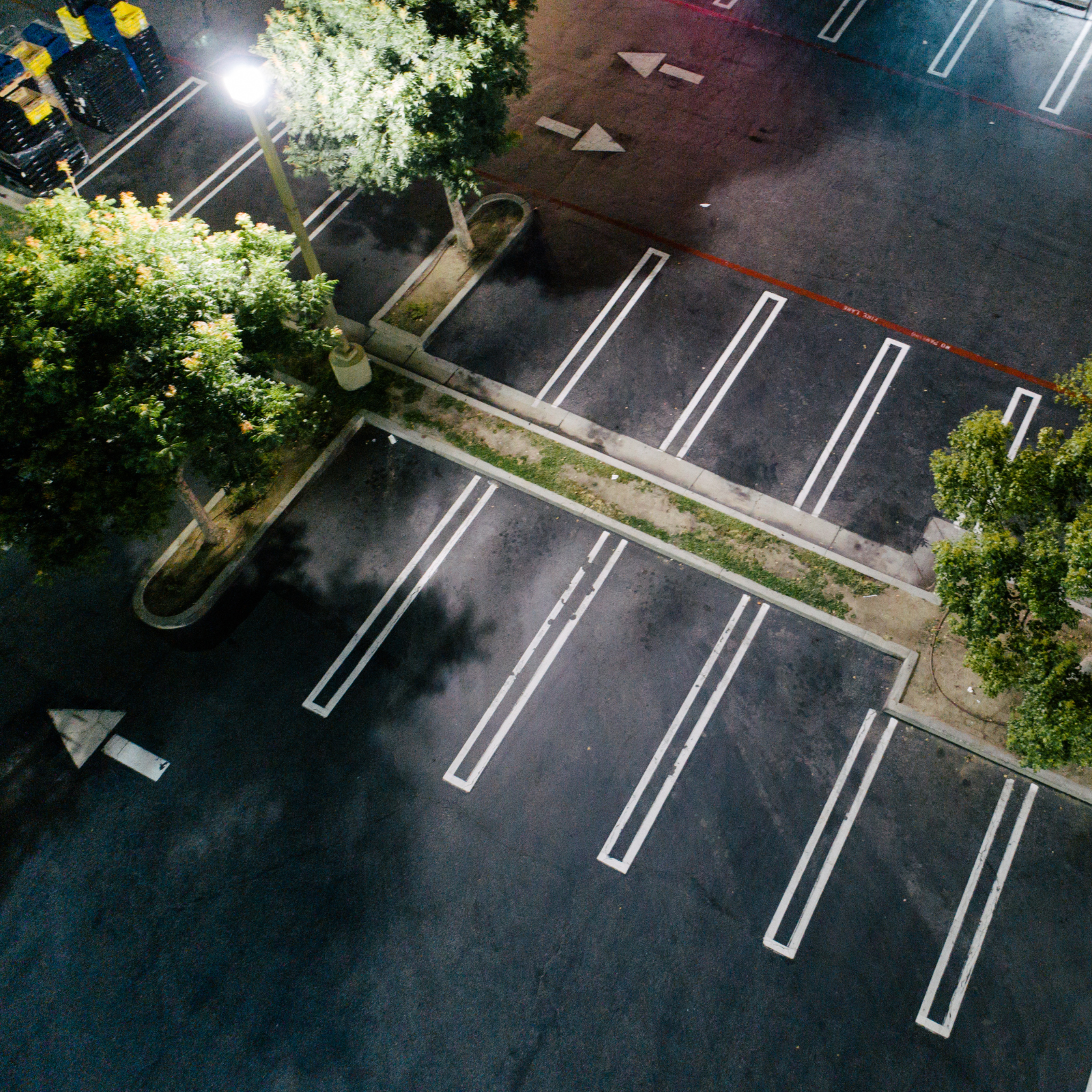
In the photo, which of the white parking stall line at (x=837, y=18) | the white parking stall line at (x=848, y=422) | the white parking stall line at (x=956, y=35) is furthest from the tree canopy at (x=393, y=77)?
the white parking stall line at (x=956, y=35)

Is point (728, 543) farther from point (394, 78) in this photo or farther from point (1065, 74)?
point (1065, 74)

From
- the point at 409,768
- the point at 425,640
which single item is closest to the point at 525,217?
the point at 425,640

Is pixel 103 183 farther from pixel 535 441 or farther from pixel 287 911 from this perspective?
pixel 287 911

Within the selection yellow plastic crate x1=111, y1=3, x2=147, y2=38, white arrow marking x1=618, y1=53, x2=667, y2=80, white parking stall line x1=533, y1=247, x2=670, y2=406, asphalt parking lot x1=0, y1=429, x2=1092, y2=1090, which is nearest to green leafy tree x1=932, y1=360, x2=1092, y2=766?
asphalt parking lot x1=0, y1=429, x2=1092, y2=1090

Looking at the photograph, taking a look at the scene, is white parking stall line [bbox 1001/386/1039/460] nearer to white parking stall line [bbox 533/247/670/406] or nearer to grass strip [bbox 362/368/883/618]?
grass strip [bbox 362/368/883/618]

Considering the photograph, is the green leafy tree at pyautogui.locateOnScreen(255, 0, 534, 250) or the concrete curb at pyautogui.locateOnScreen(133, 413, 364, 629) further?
the concrete curb at pyautogui.locateOnScreen(133, 413, 364, 629)

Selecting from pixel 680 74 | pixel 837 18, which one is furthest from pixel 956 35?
pixel 680 74

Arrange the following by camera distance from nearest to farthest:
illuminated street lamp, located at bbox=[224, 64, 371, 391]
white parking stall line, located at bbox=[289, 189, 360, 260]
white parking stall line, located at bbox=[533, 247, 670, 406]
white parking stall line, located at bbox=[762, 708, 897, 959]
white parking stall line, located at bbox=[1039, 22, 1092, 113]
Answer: illuminated street lamp, located at bbox=[224, 64, 371, 391], white parking stall line, located at bbox=[762, 708, 897, 959], white parking stall line, located at bbox=[533, 247, 670, 406], white parking stall line, located at bbox=[289, 189, 360, 260], white parking stall line, located at bbox=[1039, 22, 1092, 113]
